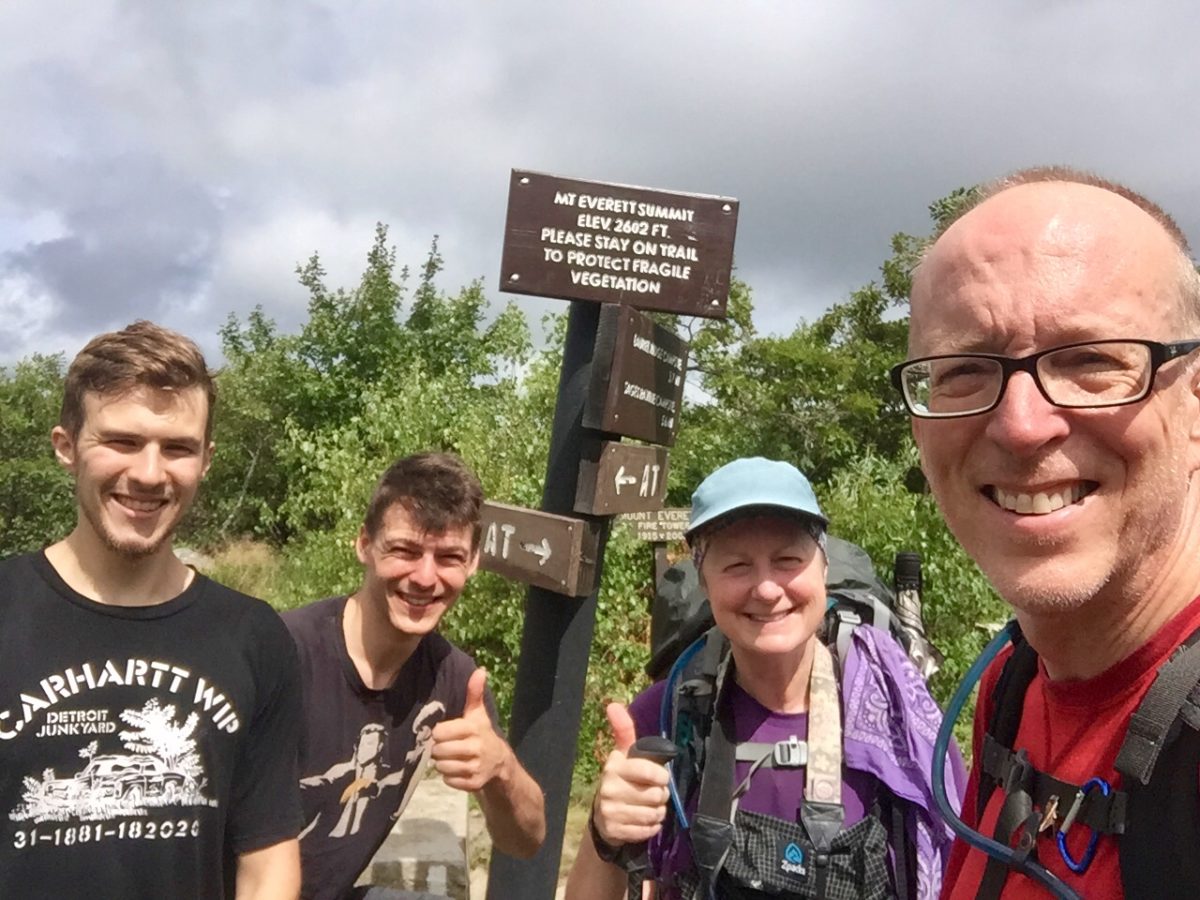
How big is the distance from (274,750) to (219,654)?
0.85ft

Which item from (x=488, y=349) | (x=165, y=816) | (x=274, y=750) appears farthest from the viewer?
(x=488, y=349)

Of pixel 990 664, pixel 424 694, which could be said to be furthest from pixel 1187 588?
pixel 424 694

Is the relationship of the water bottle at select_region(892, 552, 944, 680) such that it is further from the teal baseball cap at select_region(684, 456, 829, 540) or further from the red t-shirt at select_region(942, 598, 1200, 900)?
the red t-shirt at select_region(942, 598, 1200, 900)

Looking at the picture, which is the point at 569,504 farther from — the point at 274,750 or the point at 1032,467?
the point at 1032,467

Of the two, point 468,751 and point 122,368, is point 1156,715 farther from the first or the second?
point 122,368

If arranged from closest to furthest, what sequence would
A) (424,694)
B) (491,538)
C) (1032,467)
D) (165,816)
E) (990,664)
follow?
1. (1032,467)
2. (990,664)
3. (165,816)
4. (424,694)
5. (491,538)

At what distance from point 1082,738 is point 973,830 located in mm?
219

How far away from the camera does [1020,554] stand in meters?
1.22

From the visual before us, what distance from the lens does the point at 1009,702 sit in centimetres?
144

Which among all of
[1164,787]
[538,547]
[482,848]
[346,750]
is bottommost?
[482,848]

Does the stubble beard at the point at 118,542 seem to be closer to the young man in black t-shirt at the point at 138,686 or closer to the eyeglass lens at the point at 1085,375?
the young man in black t-shirt at the point at 138,686

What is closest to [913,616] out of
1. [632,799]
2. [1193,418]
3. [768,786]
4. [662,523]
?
[768,786]

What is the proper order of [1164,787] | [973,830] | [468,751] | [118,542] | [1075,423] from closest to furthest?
1. [1164,787]
2. [1075,423]
3. [973,830]
4. [118,542]
5. [468,751]

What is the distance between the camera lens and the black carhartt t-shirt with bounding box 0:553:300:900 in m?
1.82
